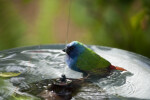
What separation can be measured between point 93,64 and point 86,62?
7 centimetres

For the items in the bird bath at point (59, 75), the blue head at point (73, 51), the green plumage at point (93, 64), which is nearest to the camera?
the bird bath at point (59, 75)

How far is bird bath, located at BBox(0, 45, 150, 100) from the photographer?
188 centimetres

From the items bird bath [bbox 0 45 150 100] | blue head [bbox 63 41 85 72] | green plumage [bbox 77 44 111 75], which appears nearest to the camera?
bird bath [bbox 0 45 150 100]

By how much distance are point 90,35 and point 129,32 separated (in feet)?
2.04

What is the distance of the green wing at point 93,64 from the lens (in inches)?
93.0

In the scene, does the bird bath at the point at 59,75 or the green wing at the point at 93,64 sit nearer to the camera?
the bird bath at the point at 59,75

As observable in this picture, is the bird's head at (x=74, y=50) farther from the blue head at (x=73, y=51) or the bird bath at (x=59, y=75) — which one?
the bird bath at (x=59, y=75)

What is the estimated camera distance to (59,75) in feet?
7.48

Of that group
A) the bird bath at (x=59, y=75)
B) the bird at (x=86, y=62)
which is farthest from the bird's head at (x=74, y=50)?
the bird bath at (x=59, y=75)

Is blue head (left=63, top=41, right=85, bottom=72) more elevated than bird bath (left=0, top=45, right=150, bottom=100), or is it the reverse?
blue head (left=63, top=41, right=85, bottom=72)

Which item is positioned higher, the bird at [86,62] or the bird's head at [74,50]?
the bird's head at [74,50]

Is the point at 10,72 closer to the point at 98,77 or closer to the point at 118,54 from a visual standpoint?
the point at 98,77

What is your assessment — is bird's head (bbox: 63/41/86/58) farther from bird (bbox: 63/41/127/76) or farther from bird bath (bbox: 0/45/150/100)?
bird bath (bbox: 0/45/150/100)

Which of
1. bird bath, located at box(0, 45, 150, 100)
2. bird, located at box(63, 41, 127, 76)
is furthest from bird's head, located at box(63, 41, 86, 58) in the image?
bird bath, located at box(0, 45, 150, 100)
